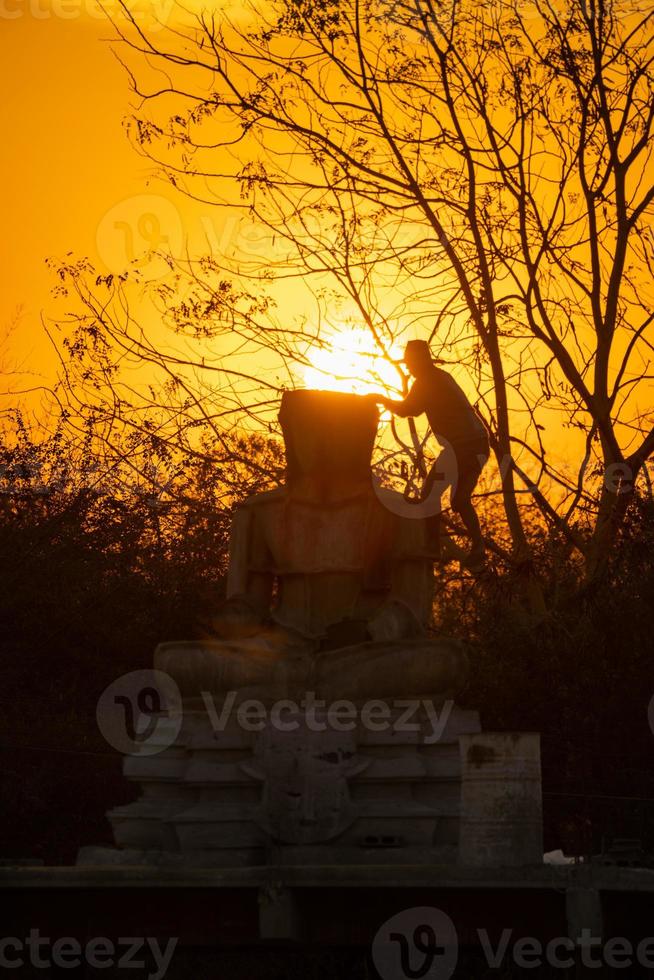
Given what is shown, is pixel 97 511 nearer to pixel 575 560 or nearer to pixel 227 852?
pixel 575 560

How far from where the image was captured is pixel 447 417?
926 cm

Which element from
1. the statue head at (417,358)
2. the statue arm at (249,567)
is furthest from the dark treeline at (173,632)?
the statue head at (417,358)

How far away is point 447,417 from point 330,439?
71cm

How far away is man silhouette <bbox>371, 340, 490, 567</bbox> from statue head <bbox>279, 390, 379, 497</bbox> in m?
0.19

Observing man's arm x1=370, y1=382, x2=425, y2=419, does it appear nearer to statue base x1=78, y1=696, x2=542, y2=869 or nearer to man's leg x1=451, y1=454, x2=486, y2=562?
man's leg x1=451, y1=454, x2=486, y2=562

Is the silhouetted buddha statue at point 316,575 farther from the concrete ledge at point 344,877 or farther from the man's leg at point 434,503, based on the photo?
the concrete ledge at point 344,877

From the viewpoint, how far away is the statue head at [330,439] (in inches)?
362

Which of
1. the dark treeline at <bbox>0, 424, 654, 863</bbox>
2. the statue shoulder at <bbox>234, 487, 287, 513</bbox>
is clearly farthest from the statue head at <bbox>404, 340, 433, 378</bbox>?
the dark treeline at <bbox>0, 424, 654, 863</bbox>

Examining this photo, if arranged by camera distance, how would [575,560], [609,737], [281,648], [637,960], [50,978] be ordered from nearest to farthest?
[637,960] → [50,978] → [281,648] → [609,737] → [575,560]

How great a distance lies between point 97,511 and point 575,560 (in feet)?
17.4

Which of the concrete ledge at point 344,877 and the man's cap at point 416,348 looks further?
the man's cap at point 416,348

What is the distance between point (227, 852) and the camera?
7840 millimetres

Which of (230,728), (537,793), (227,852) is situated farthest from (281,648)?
(537,793)

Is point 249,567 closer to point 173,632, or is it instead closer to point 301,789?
point 301,789
